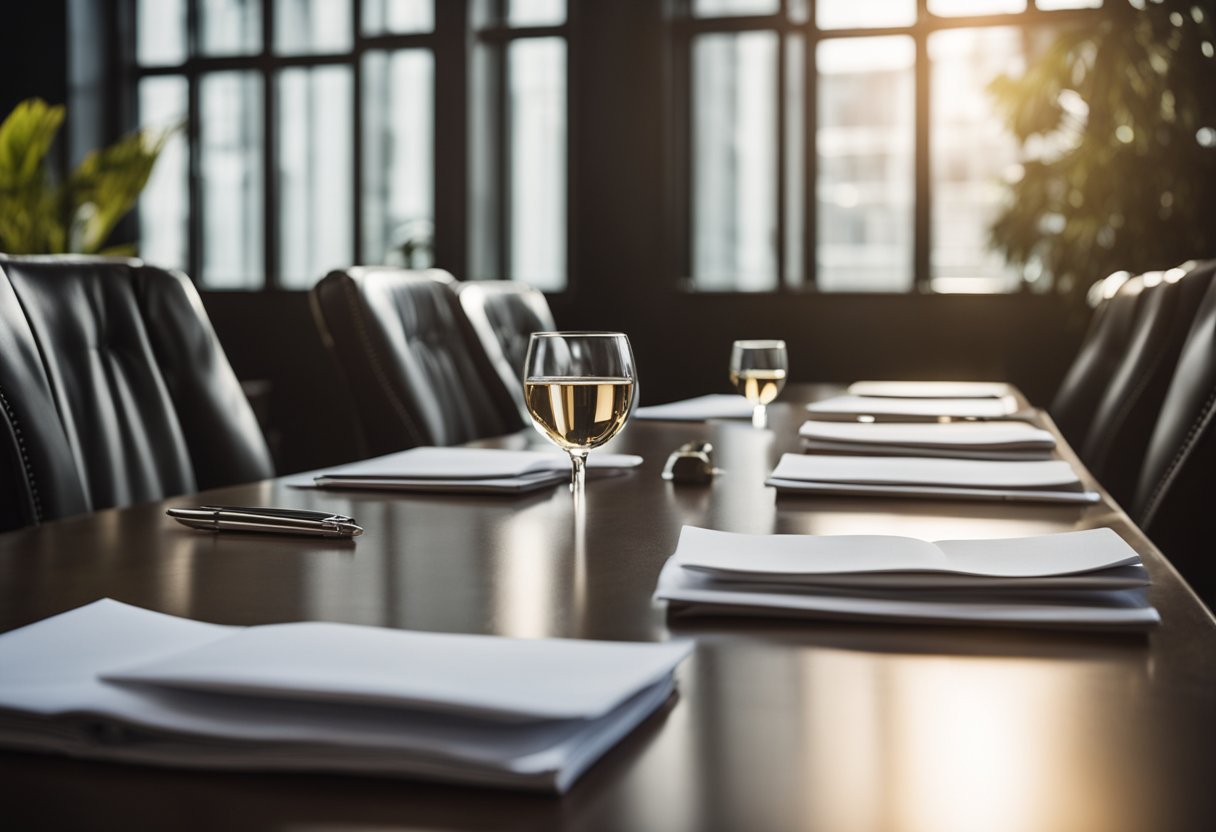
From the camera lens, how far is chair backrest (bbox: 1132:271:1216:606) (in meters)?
1.39

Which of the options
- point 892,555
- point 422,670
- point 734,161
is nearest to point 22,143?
point 734,161

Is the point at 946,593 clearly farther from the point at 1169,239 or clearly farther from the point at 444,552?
the point at 1169,239

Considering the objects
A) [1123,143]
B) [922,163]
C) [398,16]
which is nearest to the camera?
[1123,143]

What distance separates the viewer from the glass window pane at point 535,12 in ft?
20.6

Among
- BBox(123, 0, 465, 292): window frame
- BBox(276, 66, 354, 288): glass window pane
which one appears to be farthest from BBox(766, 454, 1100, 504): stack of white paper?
BBox(276, 66, 354, 288): glass window pane

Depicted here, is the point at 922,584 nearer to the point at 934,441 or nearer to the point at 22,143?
the point at 934,441

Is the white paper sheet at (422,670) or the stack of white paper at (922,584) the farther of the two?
the stack of white paper at (922,584)

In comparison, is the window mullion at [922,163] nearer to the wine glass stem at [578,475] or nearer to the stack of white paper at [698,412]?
the stack of white paper at [698,412]

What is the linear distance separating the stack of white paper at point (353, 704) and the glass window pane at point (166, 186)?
22.5ft

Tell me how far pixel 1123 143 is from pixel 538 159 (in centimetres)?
285

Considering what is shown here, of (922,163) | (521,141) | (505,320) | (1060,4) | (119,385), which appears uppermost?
(1060,4)

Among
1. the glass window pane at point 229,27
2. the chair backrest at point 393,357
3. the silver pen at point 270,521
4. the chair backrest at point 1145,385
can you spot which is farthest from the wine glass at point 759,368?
the glass window pane at point 229,27

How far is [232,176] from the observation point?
690cm

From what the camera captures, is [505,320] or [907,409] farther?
[505,320]
